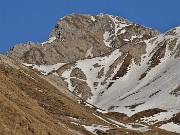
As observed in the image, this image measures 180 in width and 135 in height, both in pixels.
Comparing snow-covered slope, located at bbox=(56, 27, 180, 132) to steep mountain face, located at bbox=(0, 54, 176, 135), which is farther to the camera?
snow-covered slope, located at bbox=(56, 27, 180, 132)

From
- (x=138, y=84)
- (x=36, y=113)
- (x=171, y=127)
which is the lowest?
(x=36, y=113)

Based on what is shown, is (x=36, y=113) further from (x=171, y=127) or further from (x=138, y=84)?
(x=138, y=84)

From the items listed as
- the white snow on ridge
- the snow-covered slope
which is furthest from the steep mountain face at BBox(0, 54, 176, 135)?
the snow-covered slope

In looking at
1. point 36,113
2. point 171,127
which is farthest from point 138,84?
point 36,113

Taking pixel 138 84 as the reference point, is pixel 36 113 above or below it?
below

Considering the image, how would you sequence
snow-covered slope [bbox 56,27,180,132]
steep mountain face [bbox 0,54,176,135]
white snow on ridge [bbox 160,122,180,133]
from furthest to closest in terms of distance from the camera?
snow-covered slope [bbox 56,27,180,132]
white snow on ridge [bbox 160,122,180,133]
steep mountain face [bbox 0,54,176,135]

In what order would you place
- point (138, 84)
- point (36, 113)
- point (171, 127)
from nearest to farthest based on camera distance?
1. point (36, 113)
2. point (171, 127)
3. point (138, 84)

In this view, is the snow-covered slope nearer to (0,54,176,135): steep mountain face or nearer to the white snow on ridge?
the white snow on ridge

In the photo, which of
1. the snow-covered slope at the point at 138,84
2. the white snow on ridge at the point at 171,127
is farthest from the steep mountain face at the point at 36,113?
the snow-covered slope at the point at 138,84

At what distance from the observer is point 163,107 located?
123062 millimetres

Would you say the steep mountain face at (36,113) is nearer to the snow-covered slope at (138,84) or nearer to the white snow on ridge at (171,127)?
the white snow on ridge at (171,127)

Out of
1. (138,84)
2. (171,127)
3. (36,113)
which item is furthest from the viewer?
(138,84)

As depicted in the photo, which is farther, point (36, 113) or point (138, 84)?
point (138, 84)

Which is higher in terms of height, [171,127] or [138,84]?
[138,84]
